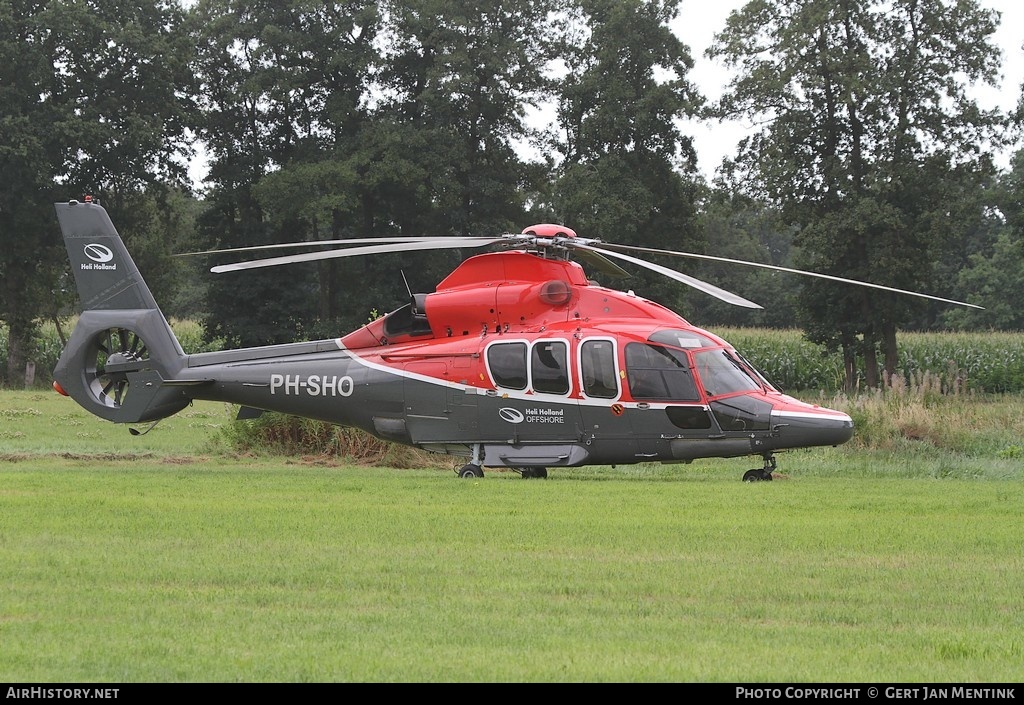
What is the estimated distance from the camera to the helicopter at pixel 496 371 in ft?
59.6

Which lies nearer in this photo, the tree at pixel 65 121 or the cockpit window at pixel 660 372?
the cockpit window at pixel 660 372

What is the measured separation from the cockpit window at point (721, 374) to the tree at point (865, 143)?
24.2 metres

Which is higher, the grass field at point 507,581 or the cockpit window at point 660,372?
the cockpit window at point 660,372

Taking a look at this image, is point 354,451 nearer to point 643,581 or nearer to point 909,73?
point 643,581

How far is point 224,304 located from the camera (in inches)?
2030

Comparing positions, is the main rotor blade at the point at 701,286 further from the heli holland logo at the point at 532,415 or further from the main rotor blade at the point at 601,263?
the heli holland logo at the point at 532,415

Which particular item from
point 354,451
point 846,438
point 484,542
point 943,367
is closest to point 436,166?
point 943,367

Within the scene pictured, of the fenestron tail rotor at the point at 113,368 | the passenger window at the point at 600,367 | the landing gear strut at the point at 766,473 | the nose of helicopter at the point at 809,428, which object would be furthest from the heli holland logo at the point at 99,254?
the nose of helicopter at the point at 809,428

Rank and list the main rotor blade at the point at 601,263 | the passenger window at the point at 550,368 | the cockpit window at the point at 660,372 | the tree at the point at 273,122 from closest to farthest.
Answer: the cockpit window at the point at 660,372 < the passenger window at the point at 550,368 < the main rotor blade at the point at 601,263 < the tree at the point at 273,122

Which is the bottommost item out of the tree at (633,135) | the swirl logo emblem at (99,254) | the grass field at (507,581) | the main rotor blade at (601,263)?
the grass field at (507,581)

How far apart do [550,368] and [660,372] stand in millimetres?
1579

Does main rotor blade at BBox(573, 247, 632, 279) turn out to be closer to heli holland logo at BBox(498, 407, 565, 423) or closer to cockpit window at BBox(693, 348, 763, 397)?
cockpit window at BBox(693, 348, 763, 397)

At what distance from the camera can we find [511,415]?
1898cm
